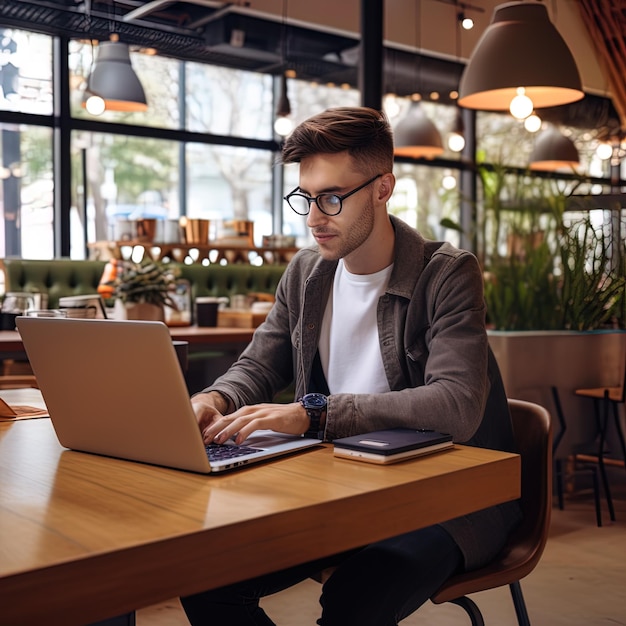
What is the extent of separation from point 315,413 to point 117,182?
7.16m

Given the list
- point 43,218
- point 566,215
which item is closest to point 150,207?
point 43,218

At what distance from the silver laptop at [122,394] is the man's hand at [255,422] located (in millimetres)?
25

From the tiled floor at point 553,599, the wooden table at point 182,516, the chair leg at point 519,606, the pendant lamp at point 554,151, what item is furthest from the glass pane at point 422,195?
the wooden table at point 182,516

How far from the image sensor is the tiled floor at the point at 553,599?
8.69 ft

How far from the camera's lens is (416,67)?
33.0ft

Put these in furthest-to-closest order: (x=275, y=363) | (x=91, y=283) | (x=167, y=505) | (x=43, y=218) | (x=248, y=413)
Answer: (x=43, y=218) < (x=91, y=283) < (x=275, y=363) < (x=248, y=413) < (x=167, y=505)

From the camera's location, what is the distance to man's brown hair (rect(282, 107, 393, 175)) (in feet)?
5.32

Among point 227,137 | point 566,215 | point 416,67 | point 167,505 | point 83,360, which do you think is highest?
point 416,67

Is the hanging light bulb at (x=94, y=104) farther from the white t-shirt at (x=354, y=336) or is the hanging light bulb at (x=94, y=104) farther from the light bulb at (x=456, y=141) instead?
the white t-shirt at (x=354, y=336)

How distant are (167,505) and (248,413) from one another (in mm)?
380

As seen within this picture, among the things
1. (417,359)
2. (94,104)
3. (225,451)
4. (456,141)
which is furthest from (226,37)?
(225,451)

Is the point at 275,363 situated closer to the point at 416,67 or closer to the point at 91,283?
the point at 91,283

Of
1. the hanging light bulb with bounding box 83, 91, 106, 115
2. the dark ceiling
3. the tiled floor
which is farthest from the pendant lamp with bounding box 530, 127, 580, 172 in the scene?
the tiled floor

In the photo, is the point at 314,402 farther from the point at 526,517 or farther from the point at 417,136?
the point at 417,136
